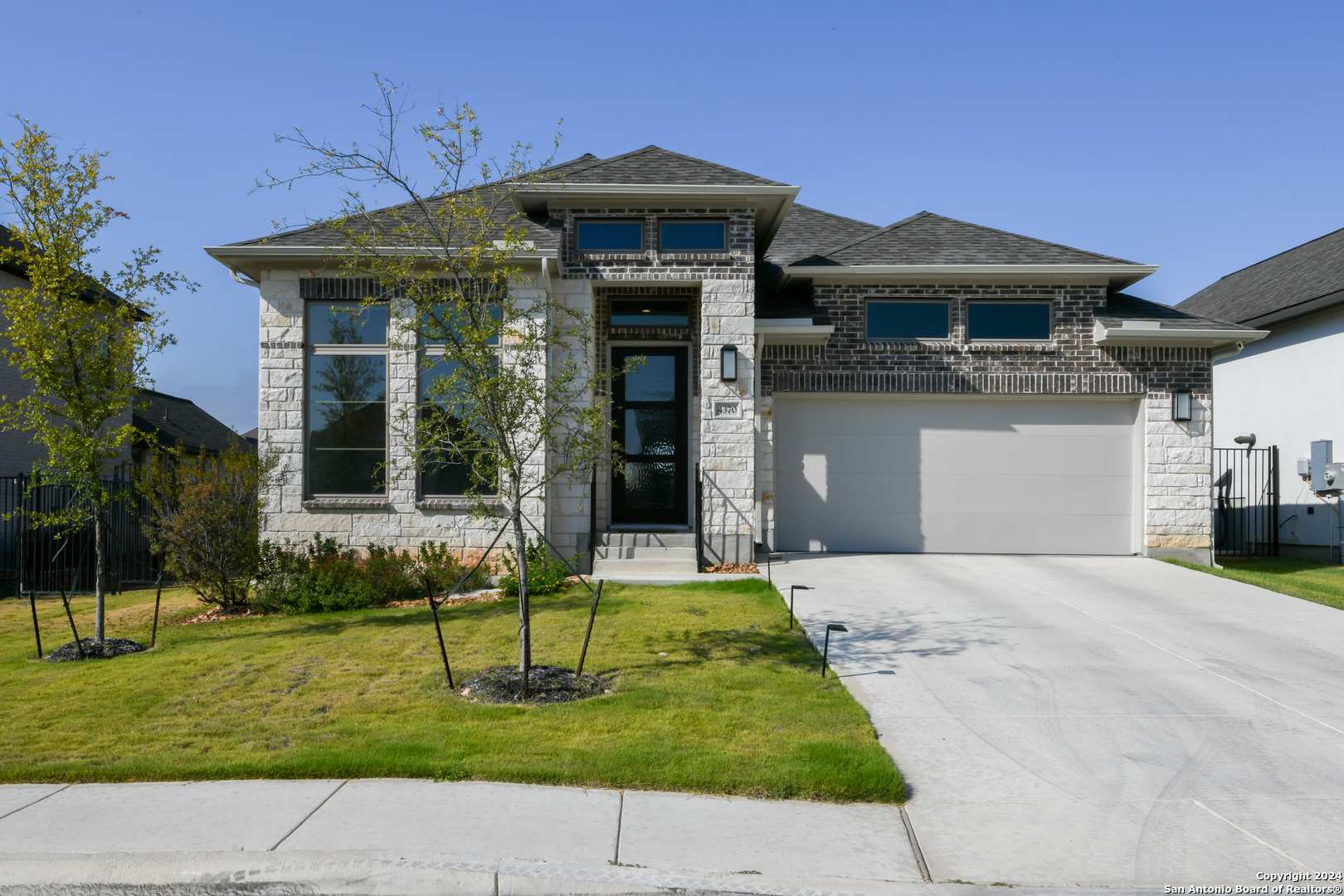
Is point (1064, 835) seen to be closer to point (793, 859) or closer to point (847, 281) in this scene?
point (793, 859)

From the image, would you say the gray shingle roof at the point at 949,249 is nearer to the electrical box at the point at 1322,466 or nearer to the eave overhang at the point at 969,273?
the eave overhang at the point at 969,273

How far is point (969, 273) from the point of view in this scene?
488 inches

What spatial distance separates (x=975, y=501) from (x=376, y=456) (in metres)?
8.63

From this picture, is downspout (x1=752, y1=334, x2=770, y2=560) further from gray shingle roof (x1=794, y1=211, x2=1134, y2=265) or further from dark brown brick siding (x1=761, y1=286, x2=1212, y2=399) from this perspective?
gray shingle roof (x1=794, y1=211, x2=1134, y2=265)

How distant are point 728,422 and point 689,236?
261 centimetres

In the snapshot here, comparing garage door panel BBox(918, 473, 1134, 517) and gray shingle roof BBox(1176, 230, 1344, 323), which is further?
gray shingle roof BBox(1176, 230, 1344, 323)

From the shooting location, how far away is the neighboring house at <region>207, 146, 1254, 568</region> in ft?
38.0

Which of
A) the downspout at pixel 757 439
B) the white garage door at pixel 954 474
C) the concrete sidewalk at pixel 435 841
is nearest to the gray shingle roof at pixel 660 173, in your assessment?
the downspout at pixel 757 439

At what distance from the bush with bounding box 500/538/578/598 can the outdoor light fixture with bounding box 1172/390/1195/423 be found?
9.04m

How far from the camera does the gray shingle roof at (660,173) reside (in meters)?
11.5

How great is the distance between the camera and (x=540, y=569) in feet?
32.9

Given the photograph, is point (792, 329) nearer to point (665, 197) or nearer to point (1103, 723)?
point (665, 197)

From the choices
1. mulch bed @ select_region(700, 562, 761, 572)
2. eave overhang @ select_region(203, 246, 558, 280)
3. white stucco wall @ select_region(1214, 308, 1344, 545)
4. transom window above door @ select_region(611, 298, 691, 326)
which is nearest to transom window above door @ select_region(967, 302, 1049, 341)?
transom window above door @ select_region(611, 298, 691, 326)

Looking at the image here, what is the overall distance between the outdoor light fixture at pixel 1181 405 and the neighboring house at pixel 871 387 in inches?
3.6
